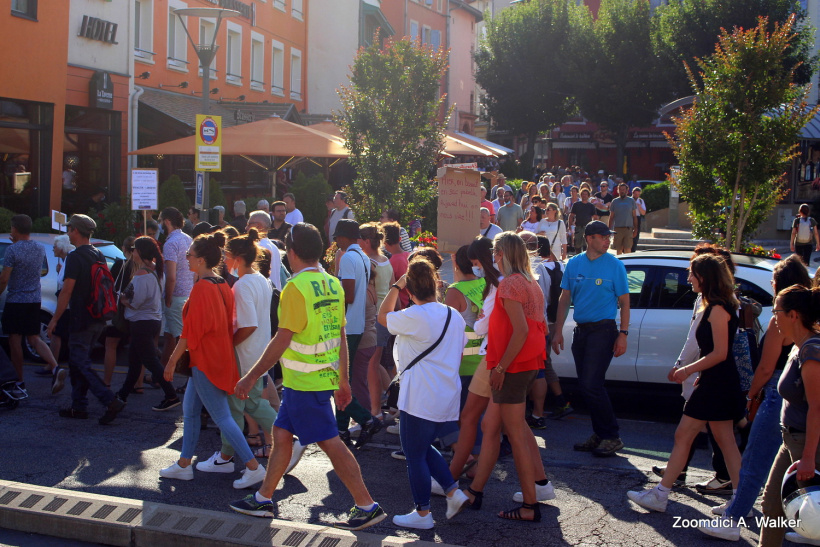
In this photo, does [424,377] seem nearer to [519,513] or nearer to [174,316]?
[519,513]

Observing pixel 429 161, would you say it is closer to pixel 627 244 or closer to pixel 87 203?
pixel 627 244

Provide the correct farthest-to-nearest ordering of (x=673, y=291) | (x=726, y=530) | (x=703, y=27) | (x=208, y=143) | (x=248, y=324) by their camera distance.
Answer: (x=703, y=27)
(x=208, y=143)
(x=673, y=291)
(x=248, y=324)
(x=726, y=530)

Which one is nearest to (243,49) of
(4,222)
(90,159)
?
(90,159)

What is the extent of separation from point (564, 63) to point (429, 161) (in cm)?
3286

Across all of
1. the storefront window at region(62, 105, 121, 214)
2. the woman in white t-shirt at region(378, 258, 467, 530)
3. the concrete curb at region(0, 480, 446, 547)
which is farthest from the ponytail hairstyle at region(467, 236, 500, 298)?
the storefront window at region(62, 105, 121, 214)

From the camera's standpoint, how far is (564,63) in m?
46.3

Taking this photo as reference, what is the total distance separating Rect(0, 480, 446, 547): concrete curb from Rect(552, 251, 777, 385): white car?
3.79 metres

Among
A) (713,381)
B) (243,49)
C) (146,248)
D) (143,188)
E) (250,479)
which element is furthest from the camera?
(243,49)

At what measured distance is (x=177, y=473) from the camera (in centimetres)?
590

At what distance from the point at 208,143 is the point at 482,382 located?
817 centimetres

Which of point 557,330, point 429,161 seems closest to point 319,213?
point 429,161

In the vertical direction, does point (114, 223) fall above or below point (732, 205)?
below

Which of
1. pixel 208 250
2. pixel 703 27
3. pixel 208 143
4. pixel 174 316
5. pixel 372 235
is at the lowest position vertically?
pixel 174 316

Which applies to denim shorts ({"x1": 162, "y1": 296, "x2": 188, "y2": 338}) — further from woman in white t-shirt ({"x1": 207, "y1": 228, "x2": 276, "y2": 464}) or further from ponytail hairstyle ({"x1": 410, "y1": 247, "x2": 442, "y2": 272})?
ponytail hairstyle ({"x1": 410, "y1": 247, "x2": 442, "y2": 272})
